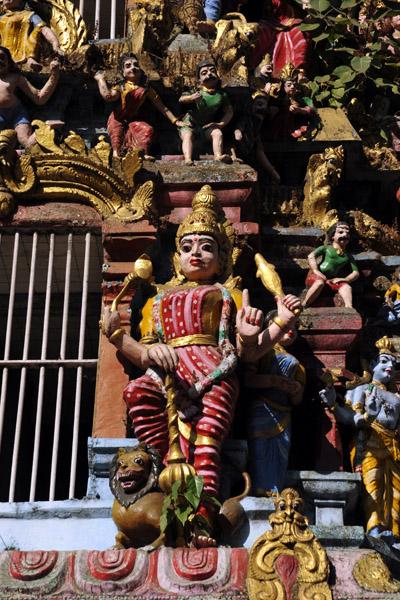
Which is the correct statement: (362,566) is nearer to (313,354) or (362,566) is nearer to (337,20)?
(313,354)

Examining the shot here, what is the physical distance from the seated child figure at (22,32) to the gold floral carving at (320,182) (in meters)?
3.66

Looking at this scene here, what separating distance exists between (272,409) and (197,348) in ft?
3.27

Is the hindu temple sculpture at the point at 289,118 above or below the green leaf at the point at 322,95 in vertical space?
below

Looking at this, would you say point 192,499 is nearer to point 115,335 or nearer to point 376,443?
point 115,335

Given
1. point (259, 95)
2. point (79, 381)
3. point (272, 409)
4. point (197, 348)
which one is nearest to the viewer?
point (197, 348)

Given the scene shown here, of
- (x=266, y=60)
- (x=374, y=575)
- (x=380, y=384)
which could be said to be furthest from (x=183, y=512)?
(x=266, y=60)

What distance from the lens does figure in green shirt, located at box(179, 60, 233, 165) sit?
1423 centimetres

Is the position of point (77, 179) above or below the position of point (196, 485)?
above

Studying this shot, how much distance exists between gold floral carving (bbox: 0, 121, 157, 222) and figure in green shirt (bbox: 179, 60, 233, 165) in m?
1.12

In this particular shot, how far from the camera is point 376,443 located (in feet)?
39.3

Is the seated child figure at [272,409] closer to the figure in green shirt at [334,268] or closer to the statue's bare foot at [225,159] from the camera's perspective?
the figure in green shirt at [334,268]

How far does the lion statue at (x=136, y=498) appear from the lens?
1009 centimetres

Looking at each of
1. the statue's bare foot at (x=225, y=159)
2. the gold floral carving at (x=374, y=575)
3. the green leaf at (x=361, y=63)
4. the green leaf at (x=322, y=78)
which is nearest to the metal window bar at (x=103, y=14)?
the green leaf at (x=322, y=78)

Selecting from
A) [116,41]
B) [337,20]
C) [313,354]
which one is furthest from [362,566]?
[337,20]
